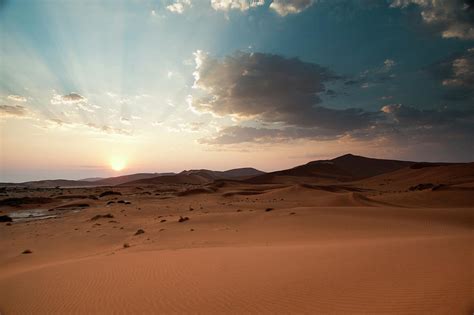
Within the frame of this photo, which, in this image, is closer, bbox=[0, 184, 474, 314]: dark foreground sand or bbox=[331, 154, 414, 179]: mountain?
bbox=[0, 184, 474, 314]: dark foreground sand

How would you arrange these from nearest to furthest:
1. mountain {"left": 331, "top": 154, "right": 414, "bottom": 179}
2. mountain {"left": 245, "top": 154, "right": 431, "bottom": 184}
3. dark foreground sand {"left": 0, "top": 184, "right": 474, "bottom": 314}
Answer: dark foreground sand {"left": 0, "top": 184, "right": 474, "bottom": 314}
mountain {"left": 245, "top": 154, "right": 431, "bottom": 184}
mountain {"left": 331, "top": 154, "right": 414, "bottom": 179}

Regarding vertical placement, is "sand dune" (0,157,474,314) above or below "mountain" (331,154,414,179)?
below

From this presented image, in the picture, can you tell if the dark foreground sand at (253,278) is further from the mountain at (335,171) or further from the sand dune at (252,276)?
the mountain at (335,171)

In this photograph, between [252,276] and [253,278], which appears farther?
[252,276]

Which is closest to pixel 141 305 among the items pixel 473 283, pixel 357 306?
pixel 357 306

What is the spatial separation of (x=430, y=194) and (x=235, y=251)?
24742 millimetres

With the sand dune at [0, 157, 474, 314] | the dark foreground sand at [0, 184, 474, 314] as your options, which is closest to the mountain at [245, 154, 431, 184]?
the sand dune at [0, 157, 474, 314]

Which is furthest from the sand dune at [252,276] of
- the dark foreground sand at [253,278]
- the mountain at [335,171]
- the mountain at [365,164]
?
the mountain at [365,164]

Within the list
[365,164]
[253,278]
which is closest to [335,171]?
[365,164]

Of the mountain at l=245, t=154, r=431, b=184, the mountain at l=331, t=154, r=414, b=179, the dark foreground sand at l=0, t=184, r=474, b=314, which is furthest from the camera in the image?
the mountain at l=331, t=154, r=414, b=179

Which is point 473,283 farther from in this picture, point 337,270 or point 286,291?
point 286,291

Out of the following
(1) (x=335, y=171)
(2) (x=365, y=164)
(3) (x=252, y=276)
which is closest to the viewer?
(3) (x=252, y=276)

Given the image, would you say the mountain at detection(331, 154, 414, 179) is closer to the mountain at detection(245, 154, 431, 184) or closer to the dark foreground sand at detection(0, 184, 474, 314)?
the mountain at detection(245, 154, 431, 184)

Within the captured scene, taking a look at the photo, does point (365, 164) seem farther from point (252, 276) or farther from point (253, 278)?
point (253, 278)
